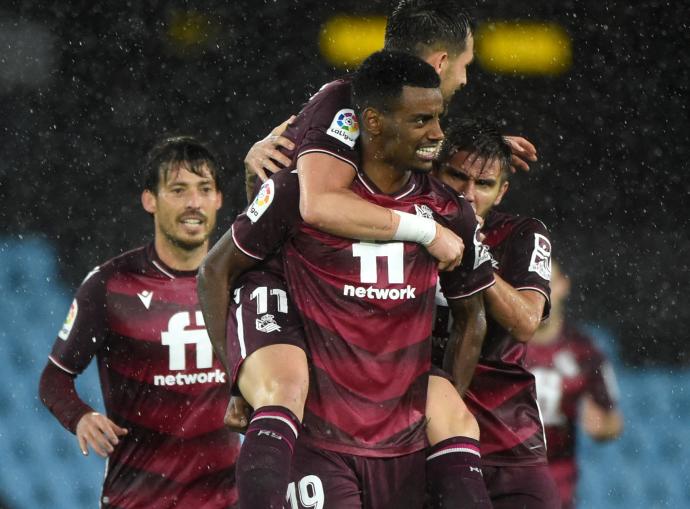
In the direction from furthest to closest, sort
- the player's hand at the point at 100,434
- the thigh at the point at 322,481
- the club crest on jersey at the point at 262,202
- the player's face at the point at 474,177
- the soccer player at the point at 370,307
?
the player's hand at the point at 100,434
the player's face at the point at 474,177
the club crest on jersey at the point at 262,202
the soccer player at the point at 370,307
the thigh at the point at 322,481

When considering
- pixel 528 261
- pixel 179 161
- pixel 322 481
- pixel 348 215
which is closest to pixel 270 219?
pixel 348 215

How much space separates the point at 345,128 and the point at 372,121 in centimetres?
9

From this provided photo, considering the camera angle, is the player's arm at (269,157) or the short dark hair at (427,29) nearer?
the player's arm at (269,157)

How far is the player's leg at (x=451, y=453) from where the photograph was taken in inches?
132

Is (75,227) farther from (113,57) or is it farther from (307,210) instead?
(307,210)

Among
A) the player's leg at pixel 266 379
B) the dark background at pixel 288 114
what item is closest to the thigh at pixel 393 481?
the player's leg at pixel 266 379

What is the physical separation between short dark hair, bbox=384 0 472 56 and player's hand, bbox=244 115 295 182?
0.43m

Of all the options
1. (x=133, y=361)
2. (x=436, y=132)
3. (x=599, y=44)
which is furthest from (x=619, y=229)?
(x=436, y=132)

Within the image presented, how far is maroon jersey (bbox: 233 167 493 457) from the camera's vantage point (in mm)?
3396

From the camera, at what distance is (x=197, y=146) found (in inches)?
192

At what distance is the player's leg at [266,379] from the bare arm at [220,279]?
0.11 feet

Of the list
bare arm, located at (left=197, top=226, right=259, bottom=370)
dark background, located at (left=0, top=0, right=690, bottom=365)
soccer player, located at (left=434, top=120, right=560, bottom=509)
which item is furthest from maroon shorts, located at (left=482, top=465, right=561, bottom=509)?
dark background, located at (left=0, top=0, right=690, bottom=365)

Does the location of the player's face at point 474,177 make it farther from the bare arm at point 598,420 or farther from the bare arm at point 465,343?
the bare arm at point 598,420

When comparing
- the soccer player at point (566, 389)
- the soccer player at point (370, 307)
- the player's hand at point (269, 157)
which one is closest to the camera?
the soccer player at point (370, 307)
